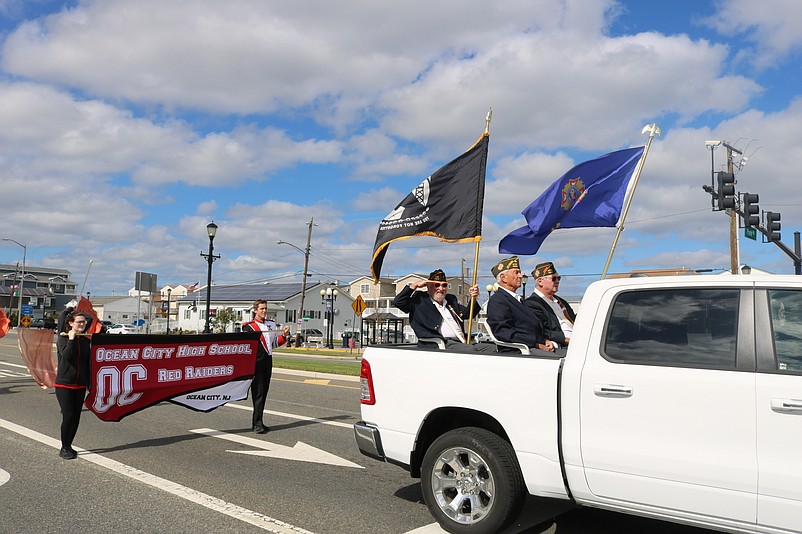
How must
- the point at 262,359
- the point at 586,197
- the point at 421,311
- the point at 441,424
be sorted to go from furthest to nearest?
the point at 262,359, the point at 586,197, the point at 421,311, the point at 441,424

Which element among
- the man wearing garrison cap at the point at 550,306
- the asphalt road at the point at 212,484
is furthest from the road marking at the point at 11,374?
the man wearing garrison cap at the point at 550,306

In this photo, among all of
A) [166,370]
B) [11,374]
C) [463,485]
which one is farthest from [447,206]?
[11,374]

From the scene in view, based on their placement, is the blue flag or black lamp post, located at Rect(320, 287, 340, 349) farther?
black lamp post, located at Rect(320, 287, 340, 349)

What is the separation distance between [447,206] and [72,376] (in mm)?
4800

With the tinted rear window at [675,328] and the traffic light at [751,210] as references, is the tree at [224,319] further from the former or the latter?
the tinted rear window at [675,328]

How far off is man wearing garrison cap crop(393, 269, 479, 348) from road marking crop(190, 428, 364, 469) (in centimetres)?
166

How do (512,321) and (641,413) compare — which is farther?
(512,321)

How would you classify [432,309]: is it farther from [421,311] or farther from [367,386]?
[367,386]

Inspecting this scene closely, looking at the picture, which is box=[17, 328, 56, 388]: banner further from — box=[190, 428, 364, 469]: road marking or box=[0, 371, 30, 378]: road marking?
box=[190, 428, 364, 469]: road marking

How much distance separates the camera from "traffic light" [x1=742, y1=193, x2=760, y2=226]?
2022 cm

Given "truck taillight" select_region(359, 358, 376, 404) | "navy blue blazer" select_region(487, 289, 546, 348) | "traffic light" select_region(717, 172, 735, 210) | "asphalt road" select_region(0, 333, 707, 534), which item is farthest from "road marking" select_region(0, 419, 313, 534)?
"traffic light" select_region(717, 172, 735, 210)

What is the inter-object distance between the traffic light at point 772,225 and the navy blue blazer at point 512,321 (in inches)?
745

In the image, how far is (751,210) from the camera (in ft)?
66.6

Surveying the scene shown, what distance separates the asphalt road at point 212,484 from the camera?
511cm
